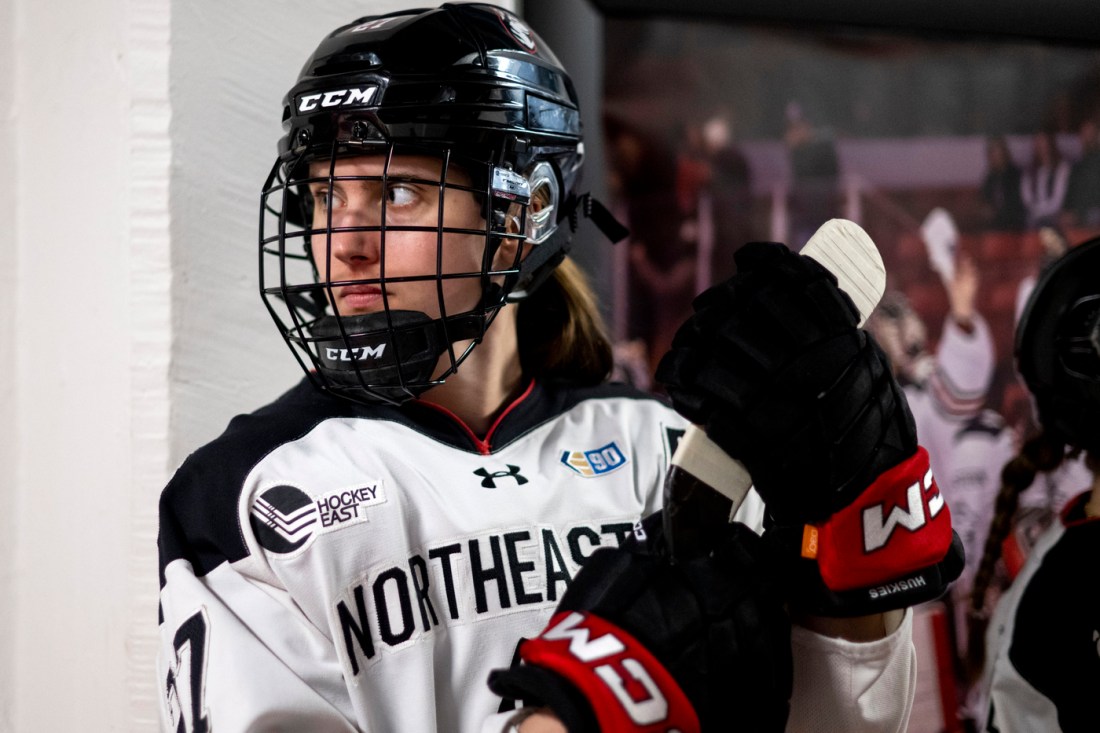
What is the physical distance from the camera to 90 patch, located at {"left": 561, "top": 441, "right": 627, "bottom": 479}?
1.21m

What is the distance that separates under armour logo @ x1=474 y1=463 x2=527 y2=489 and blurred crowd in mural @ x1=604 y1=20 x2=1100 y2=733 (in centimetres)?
109

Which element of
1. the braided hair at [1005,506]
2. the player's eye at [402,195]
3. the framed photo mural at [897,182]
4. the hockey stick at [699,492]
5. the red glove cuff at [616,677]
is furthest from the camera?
the framed photo mural at [897,182]

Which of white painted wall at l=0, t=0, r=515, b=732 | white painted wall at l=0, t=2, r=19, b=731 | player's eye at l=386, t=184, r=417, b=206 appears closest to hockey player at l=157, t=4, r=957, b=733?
player's eye at l=386, t=184, r=417, b=206

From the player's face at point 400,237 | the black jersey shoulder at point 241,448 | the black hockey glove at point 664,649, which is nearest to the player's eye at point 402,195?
the player's face at point 400,237

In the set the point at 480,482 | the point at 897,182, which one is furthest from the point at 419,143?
the point at 897,182

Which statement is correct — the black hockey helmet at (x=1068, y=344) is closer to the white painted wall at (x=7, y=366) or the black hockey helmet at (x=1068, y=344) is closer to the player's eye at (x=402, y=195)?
the player's eye at (x=402, y=195)

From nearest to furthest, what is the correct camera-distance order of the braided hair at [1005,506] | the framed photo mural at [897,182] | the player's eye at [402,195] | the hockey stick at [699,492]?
the hockey stick at [699,492] → the player's eye at [402,195] → the braided hair at [1005,506] → the framed photo mural at [897,182]

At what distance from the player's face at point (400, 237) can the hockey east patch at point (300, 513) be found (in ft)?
0.68

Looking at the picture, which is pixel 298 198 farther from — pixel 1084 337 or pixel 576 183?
pixel 1084 337

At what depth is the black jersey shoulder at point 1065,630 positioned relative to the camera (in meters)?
1.33

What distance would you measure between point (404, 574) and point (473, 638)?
103mm

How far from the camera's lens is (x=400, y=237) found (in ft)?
3.62

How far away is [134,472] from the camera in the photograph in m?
1.36

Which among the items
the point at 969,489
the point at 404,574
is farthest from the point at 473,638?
the point at 969,489
